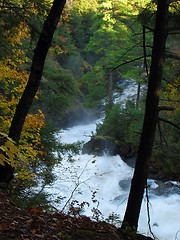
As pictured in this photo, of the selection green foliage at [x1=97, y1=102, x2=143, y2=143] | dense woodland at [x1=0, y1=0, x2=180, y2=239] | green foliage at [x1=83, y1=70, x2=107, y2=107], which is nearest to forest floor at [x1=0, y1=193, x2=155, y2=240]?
dense woodland at [x1=0, y1=0, x2=180, y2=239]

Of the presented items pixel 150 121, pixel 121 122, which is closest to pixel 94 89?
pixel 121 122

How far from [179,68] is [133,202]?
30.0ft

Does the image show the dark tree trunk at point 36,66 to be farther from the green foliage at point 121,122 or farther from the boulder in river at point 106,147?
the green foliage at point 121,122

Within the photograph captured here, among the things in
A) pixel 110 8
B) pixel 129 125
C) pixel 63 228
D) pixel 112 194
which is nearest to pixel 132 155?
pixel 129 125

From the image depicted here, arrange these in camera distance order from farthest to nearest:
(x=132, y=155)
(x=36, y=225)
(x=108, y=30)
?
(x=108, y=30) < (x=132, y=155) < (x=36, y=225)

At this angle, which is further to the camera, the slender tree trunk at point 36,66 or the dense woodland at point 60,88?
the slender tree trunk at point 36,66

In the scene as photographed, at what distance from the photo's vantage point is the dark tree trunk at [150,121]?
380cm

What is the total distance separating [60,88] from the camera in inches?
337

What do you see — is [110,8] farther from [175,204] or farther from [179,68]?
[175,204]

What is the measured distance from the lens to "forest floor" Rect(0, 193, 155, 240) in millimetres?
2682

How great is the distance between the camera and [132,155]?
14.5m

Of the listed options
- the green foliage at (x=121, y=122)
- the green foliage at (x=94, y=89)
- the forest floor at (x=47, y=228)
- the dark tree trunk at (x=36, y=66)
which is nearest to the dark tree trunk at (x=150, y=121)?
the forest floor at (x=47, y=228)

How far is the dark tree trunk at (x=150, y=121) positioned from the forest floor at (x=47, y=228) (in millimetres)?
432

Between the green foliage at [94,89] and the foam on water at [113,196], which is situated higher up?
the green foliage at [94,89]
